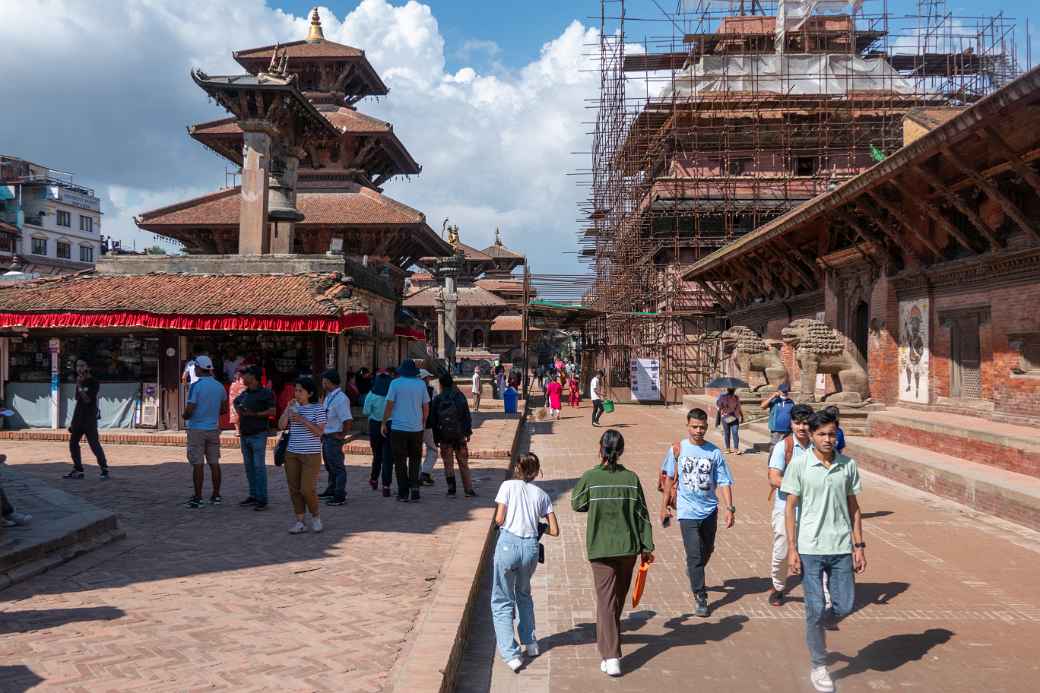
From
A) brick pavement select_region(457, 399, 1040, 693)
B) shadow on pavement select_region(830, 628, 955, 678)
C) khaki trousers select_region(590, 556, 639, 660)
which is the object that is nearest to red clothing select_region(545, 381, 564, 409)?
brick pavement select_region(457, 399, 1040, 693)

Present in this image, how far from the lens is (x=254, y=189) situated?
1691 centimetres

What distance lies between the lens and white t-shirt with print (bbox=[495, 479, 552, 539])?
16.5 ft

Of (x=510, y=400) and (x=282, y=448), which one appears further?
(x=510, y=400)

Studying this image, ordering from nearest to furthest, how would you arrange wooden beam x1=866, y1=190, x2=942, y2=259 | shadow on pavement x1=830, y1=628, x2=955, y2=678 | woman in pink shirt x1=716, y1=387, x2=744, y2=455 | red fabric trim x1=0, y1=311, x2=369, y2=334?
1. shadow on pavement x1=830, y1=628, x2=955, y2=678
2. red fabric trim x1=0, y1=311, x2=369, y2=334
3. woman in pink shirt x1=716, y1=387, x2=744, y2=455
4. wooden beam x1=866, y1=190, x2=942, y2=259

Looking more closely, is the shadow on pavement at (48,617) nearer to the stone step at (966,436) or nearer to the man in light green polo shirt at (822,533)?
the man in light green polo shirt at (822,533)

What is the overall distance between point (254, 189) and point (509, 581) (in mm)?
13908

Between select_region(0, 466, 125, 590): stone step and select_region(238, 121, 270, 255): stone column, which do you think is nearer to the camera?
select_region(0, 466, 125, 590): stone step

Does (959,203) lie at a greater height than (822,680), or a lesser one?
greater

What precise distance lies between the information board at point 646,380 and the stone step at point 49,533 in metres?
25.1

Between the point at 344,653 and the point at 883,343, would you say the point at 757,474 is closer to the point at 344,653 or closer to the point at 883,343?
the point at 883,343

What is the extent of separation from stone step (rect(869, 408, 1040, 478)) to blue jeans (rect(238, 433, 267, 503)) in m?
9.32

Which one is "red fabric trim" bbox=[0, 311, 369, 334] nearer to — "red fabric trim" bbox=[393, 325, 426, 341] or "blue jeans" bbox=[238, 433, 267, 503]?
"blue jeans" bbox=[238, 433, 267, 503]

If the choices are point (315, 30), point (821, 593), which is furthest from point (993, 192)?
point (315, 30)

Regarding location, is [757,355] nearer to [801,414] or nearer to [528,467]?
[801,414]
